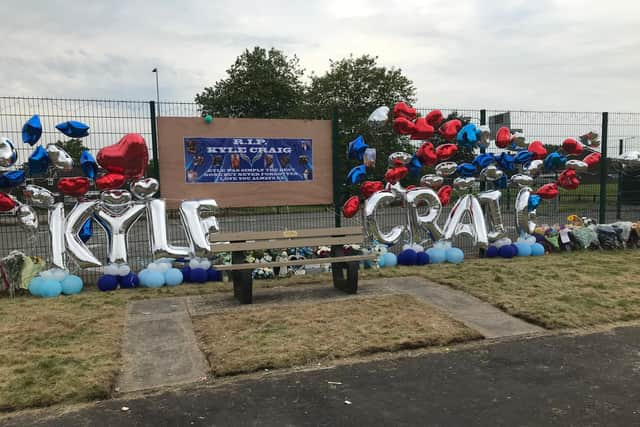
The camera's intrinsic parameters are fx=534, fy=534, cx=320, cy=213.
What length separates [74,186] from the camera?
22.9 feet

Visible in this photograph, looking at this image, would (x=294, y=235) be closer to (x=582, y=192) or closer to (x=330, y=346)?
(x=330, y=346)

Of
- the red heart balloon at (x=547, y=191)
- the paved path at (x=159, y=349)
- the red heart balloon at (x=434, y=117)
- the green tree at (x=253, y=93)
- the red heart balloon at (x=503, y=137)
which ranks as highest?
the green tree at (x=253, y=93)

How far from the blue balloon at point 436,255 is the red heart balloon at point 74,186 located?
17.0ft

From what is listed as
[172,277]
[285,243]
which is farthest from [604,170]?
[172,277]

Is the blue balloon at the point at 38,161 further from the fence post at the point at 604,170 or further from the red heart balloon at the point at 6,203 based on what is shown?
the fence post at the point at 604,170

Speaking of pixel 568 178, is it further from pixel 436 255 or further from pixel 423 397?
pixel 423 397

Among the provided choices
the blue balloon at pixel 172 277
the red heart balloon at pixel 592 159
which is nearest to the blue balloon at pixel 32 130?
the blue balloon at pixel 172 277

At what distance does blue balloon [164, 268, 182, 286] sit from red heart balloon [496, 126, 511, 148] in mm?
5760

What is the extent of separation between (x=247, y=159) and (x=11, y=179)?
3.13m

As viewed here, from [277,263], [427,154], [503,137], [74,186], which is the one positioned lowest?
[277,263]

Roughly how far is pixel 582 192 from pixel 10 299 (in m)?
10.7

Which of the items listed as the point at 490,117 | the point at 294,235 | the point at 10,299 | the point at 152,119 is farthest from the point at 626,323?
the point at 10,299

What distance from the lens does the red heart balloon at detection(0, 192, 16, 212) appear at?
6688 mm

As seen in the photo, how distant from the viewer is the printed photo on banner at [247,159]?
7.86m
